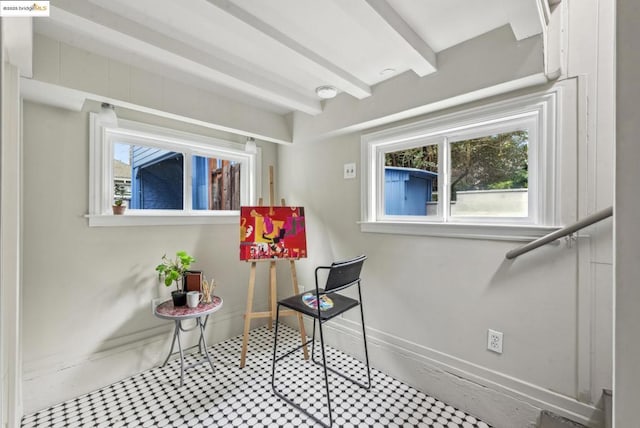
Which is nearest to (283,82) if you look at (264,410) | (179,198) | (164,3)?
(164,3)

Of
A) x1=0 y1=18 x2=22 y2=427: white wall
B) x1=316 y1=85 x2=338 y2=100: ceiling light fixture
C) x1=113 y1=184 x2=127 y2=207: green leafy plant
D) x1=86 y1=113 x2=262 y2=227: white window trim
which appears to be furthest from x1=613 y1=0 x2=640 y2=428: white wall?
x1=113 y1=184 x2=127 y2=207: green leafy plant

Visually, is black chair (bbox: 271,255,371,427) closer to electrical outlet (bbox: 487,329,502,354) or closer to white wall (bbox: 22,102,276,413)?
electrical outlet (bbox: 487,329,502,354)

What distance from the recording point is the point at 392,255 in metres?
2.21

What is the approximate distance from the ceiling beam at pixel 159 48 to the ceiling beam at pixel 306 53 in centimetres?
46

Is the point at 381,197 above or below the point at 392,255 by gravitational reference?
above

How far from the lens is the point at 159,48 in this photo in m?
1.51

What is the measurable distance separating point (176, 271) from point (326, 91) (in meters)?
1.81

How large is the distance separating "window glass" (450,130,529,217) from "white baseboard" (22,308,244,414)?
8.12ft

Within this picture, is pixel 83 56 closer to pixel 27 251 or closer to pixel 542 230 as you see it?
pixel 27 251

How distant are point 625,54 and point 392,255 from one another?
6.29 ft

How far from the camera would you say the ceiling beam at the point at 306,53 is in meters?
1.32

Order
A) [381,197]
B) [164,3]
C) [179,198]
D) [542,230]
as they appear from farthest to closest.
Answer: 1. [179,198]
2. [381,197]
3. [542,230]
4. [164,3]

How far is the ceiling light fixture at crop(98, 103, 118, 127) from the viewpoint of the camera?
6.33 ft

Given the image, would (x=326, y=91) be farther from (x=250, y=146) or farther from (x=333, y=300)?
(x=333, y=300)
